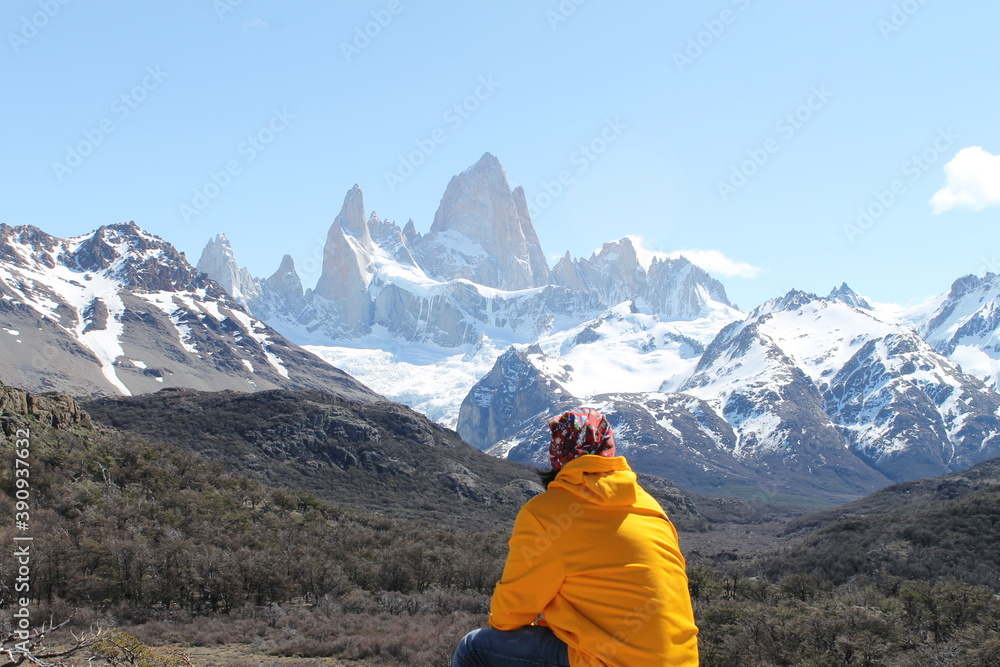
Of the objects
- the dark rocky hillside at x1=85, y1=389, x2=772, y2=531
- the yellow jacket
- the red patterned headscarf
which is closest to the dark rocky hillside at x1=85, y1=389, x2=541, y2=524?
the dark rocky hillside at x1=85, y1=389, x2=772, y2=531

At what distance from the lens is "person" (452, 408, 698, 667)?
5.45 m

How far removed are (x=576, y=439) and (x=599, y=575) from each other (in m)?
1.11

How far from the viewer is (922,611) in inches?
1229

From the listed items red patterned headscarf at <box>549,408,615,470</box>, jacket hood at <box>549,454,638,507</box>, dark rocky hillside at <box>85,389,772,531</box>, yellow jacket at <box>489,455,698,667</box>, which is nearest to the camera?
yellow jacket at <box>489,455,698,667</box>

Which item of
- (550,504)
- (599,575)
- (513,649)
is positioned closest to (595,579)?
(599,575)

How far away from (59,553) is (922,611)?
3612 centimetres

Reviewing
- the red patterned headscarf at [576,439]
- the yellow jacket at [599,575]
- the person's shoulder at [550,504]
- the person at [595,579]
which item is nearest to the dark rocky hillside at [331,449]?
the red patterned headscarf at [576,439]

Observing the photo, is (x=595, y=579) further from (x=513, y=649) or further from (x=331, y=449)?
(x=331, y=449)

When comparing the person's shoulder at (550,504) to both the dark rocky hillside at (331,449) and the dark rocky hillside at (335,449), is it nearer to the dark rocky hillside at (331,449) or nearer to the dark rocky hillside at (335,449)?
the dark rocky hillside at (331,449)

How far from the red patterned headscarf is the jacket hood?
1.02 feet

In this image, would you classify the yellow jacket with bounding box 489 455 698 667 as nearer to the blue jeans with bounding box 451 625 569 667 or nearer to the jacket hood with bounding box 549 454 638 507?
the jacket hood with bounding box 549 454 638 507

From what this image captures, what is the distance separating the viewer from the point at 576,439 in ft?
20.1

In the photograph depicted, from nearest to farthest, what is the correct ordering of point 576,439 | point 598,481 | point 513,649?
point 598,481
point 513,649
point 576,439

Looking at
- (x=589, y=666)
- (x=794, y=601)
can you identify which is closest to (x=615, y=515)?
(x=589, y=666)
